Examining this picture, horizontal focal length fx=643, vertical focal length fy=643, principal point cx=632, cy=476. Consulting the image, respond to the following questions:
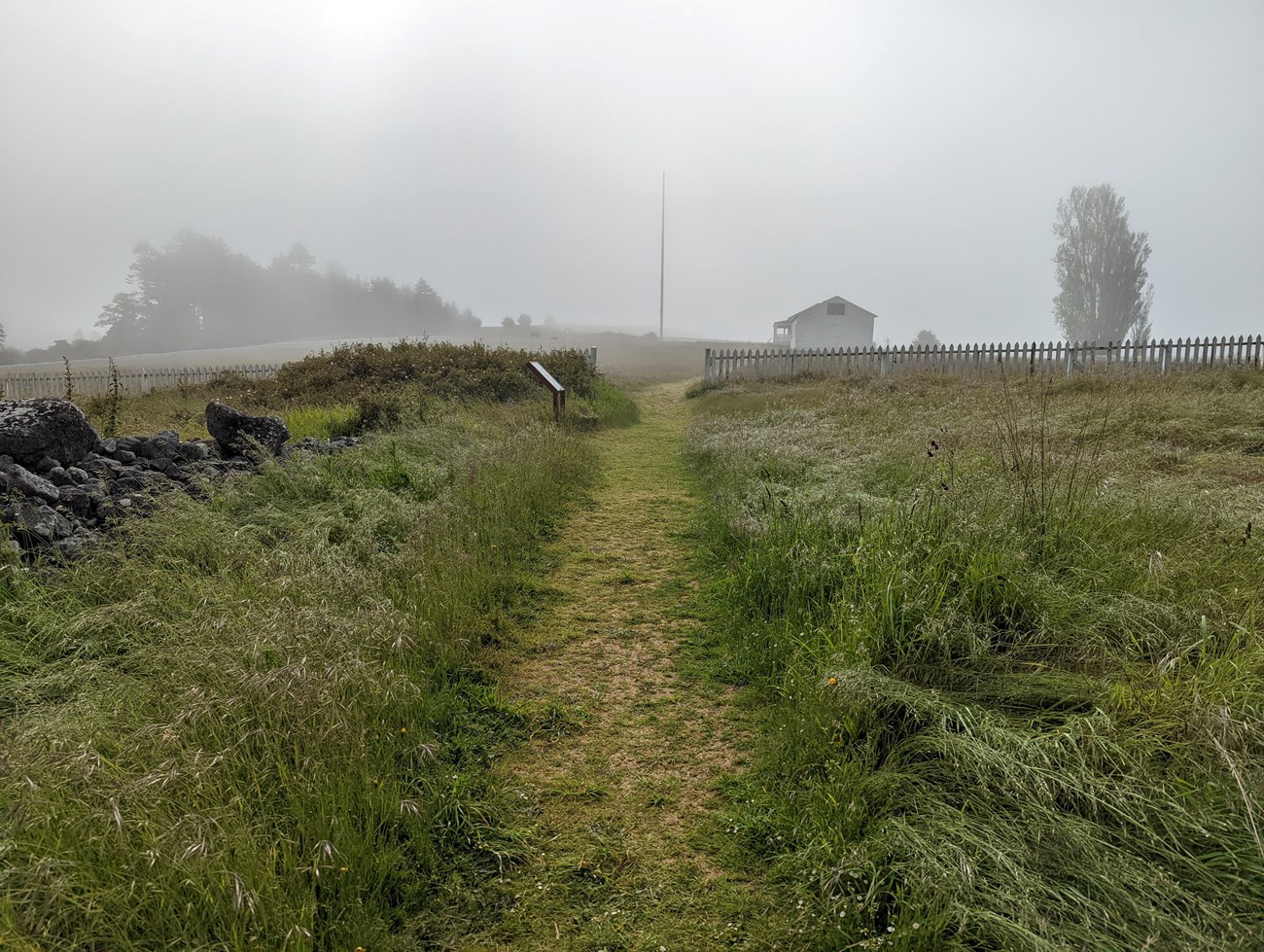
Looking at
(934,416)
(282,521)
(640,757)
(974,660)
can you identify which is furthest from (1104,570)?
(934,416)

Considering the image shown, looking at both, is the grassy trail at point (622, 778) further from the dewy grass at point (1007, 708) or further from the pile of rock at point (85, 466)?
the pile of rock at point (85, 466)

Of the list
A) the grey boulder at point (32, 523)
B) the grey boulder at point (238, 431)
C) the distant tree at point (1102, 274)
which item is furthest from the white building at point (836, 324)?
the grey boulder at point (32, 523)

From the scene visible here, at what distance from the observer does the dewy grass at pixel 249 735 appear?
1996mm

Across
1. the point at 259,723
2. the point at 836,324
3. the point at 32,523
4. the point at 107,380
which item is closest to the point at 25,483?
the point at 32,523

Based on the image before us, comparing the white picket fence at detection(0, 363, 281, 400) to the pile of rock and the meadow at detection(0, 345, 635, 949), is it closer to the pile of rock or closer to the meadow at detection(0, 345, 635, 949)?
the pile of rock

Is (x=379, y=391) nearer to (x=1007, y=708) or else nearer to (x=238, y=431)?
(x=238, y=431)

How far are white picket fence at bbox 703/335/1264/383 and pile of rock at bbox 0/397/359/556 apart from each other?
16856mm

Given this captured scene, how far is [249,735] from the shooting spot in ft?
8.52

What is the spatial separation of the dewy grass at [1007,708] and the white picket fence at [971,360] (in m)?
15.9

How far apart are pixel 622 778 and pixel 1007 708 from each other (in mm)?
1771

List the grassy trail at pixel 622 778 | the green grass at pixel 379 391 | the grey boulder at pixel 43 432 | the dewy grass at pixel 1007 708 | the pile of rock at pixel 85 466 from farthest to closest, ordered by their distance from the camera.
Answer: the green grass at pixel 379 391
the grey boulder at pixel 43 432
the pile of rock at pixel 85 466
the grassy trail at pixel 622 778
the dewy grass at pixel 1007 708

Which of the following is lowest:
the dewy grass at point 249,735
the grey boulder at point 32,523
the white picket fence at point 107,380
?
the dewy grass at point 249,735

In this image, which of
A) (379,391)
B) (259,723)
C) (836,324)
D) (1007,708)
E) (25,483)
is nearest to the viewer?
(259,723)

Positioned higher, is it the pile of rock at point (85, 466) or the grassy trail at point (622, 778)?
the pile of rock at point (85, 466)
